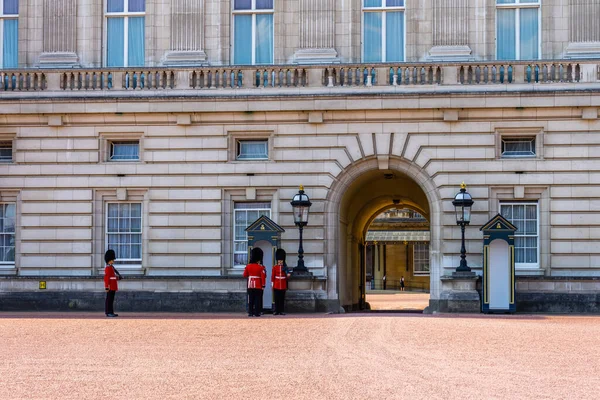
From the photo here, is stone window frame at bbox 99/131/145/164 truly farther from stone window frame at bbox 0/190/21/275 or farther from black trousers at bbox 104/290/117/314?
black trousers at bbox 104/290/117/314

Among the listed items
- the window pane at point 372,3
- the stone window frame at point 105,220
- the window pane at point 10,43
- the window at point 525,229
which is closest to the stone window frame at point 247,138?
the stone window frame at point 105,220

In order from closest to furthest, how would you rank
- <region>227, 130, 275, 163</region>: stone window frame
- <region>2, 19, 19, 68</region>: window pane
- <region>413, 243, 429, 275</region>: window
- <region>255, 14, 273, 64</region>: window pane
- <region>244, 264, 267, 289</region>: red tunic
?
<region>244, 264, 267, 289</region>: red tunic → <region>227, 130, 275, 163</region>: stone window frame → <region>255, 14, 273, 64</region>: window pane → <region>2, 19, 19, 68</region>: window pane → <region>413, 243, 429, 275</region>: window

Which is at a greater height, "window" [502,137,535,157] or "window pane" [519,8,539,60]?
"window pane" [519,8,539,60]

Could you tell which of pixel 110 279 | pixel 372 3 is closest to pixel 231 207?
pixel 110 279

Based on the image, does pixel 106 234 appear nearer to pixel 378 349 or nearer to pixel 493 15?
pixel 493 15

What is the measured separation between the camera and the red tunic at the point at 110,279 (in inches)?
957

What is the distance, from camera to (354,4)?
89.1ft

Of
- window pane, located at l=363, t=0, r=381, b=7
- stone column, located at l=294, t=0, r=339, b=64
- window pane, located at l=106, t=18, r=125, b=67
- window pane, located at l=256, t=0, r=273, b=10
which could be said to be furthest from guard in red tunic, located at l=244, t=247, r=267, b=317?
window pane, located at l=363, t=0, r=381, b=7

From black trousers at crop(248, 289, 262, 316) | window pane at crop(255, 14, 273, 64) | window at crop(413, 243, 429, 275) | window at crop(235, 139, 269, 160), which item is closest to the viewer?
black trousers at crop(248, 289, 262, 316)

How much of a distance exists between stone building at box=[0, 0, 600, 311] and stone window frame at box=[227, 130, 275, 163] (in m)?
0.04

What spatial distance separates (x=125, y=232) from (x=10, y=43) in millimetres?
5183

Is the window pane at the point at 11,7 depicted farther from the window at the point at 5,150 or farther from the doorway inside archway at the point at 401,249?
the doorway inside archway at the point at 401,249

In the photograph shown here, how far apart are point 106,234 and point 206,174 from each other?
2.65 metres

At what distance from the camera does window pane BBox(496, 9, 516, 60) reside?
88.1 feet
